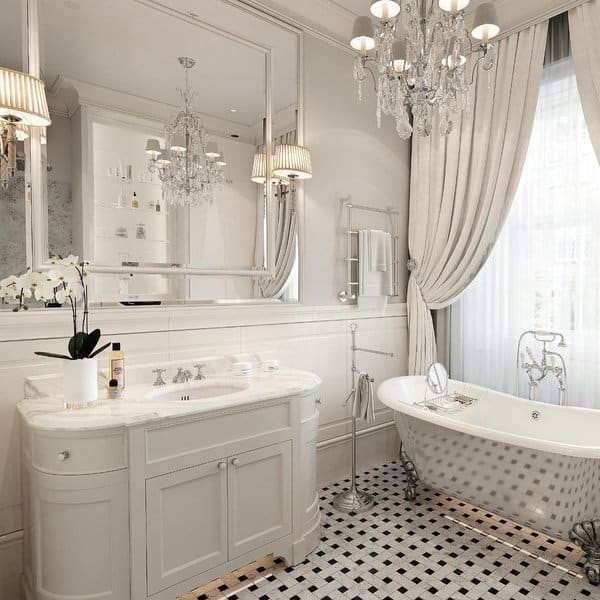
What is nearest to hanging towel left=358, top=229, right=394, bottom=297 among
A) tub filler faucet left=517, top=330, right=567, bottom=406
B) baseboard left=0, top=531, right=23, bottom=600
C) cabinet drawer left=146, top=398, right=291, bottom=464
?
tub filler faucet left=517, top=330, right=567, bottom=406

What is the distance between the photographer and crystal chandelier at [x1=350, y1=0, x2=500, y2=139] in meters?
1.77

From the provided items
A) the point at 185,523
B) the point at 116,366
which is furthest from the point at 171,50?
the point at 185,523

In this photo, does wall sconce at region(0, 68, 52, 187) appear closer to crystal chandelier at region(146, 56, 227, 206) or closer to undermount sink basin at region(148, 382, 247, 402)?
crystal chandelier at region(146, 56, 227, 206)

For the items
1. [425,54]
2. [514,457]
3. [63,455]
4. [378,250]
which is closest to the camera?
[63,455]

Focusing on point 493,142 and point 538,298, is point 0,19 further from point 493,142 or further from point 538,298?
point 538,298

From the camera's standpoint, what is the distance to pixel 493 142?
117 inches

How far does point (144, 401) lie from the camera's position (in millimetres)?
1872

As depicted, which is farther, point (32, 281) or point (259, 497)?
point (259, 497)

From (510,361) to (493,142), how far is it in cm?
147

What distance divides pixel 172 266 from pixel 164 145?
0.63m

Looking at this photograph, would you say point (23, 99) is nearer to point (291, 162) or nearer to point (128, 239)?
point (128, 239)

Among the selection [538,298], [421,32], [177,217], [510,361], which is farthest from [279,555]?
[421,32]

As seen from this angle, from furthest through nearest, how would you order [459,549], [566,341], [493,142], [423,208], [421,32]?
[423,208], [493,142], [566,341], [459,549], [421,32]

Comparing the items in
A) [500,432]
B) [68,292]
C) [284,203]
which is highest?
[284,203]
